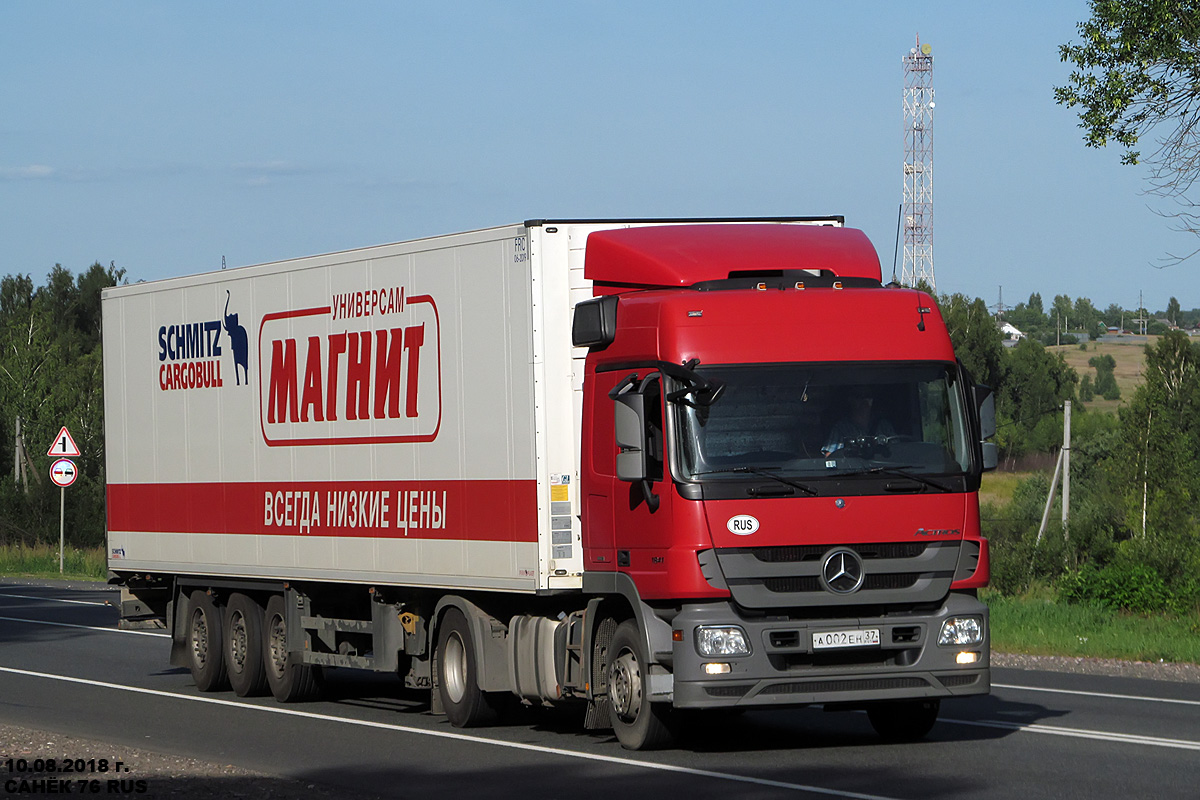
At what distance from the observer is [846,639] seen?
11.2m

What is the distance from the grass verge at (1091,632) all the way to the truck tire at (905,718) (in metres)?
7.78

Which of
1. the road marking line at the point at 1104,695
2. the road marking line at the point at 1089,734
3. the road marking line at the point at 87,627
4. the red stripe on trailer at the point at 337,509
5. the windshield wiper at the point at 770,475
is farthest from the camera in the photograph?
the road marking line at the point at 87,627

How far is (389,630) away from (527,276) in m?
3.75

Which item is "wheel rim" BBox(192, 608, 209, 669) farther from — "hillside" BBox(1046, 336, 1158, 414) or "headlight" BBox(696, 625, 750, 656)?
"hillside" BBox(1046, 336, 1158, 414)

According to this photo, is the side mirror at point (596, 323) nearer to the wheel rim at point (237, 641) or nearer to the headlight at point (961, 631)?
the headlight at point (961, 631)

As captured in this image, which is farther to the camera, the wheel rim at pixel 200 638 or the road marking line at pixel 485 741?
the wheel rim at pixel 200 638

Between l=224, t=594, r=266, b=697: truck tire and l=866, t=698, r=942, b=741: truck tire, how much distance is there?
6861mm

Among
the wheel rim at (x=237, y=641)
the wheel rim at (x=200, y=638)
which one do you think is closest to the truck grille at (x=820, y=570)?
the wheel rim at (x=237, y=641)

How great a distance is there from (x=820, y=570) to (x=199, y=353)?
27.7ft

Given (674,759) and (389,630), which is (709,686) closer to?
(674,759)

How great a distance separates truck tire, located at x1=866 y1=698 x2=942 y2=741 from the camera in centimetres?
1219

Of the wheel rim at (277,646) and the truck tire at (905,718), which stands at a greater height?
the wheel rim at (277,646)

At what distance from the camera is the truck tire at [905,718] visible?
12.2 metres
